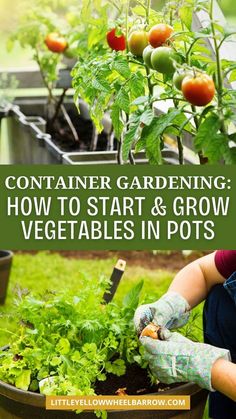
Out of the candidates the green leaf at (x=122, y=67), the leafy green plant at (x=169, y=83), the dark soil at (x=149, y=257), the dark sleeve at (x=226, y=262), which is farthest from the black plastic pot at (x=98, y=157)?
the green leaf at (x=122, y=67)

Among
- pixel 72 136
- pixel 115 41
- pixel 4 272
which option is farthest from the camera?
pixel 72 136

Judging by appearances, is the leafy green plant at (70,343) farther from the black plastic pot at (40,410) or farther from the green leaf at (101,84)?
the green leaf at (101,84)

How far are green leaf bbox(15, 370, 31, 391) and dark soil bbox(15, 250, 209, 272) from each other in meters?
1.71

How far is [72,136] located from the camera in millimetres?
3955

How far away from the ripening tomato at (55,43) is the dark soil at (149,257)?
85cm

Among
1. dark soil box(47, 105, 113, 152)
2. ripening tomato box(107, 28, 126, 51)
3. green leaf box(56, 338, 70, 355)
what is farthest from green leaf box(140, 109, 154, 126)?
dark soil box(47, 105, 113, 152)

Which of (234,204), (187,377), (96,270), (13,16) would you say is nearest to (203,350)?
(187,377)

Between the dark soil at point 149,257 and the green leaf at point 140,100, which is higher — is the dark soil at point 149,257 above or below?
below

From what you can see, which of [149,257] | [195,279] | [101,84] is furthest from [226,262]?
[149,257]

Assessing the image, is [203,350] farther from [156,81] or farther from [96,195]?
[156,81]

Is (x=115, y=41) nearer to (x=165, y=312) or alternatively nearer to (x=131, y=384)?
(x=165, y=312)

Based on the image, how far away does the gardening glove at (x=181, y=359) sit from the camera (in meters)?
1.99

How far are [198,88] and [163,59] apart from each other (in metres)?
0.13

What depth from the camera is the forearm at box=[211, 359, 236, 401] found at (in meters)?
1.96
